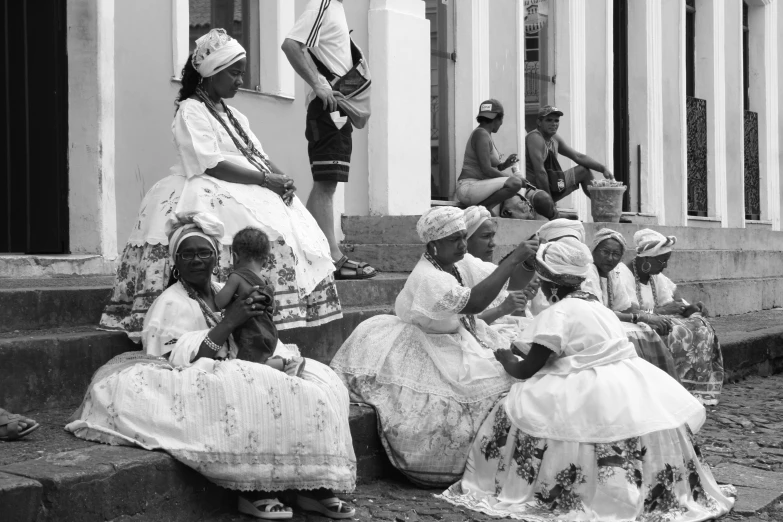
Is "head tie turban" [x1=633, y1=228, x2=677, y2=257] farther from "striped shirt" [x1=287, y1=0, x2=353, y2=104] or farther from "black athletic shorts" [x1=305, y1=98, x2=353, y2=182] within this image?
"striped shirt" [x1=287, y1=0, x2=353, y2=104]

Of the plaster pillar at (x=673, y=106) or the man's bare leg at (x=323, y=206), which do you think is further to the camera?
the plaster pillar at (x=673, y=106)

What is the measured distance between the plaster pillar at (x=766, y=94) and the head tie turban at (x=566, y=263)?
13042 millimetres

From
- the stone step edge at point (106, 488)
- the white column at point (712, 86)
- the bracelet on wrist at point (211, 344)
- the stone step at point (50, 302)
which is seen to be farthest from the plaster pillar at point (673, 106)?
the stone step edge at point (106, 488)

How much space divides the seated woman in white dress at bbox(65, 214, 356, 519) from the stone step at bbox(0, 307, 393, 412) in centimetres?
42

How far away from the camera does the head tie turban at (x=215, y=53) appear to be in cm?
564

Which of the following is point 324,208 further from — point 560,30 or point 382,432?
point 560,30

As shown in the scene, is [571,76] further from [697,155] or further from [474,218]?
[474,218]

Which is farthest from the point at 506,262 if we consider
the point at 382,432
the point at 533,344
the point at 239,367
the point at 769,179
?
the point at 769,179

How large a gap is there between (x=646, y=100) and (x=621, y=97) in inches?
16.0

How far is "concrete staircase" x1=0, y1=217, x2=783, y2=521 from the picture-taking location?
12.5ft

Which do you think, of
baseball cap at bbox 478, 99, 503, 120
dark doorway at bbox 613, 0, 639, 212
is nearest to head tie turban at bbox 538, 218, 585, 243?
baseball cap at bbox 478, 99, 503, 120

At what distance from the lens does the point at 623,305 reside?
7340 millimetres

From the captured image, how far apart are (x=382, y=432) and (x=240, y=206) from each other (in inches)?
50.2

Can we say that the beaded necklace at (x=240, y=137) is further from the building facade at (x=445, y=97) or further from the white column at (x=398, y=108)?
the white column at (x=398, y=108)
